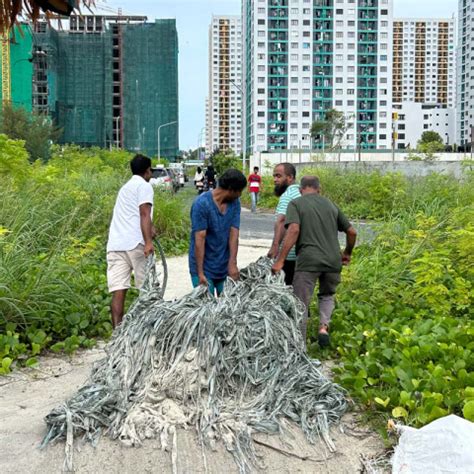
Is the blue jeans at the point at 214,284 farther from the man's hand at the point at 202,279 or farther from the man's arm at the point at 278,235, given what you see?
the man's arm at the point at 278,235

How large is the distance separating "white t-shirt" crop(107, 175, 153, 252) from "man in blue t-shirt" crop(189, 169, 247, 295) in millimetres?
718

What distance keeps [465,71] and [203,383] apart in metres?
146

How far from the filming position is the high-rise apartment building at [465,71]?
448ft

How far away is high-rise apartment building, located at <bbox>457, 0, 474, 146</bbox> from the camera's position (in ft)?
448

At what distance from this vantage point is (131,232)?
6754 mm

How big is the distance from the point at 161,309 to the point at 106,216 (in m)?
8.06

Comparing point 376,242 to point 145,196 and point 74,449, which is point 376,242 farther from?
point 74,449

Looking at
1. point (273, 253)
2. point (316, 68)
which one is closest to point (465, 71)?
point (316, 68)

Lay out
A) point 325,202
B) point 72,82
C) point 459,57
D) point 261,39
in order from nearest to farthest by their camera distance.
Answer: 1. point 325,202
2. point 72,82
3. point 261,39
4. point 459,57

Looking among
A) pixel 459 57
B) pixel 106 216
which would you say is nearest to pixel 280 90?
pixel 459 57

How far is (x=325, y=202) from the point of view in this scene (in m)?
6.48

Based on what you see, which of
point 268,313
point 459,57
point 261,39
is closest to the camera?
point 268,313

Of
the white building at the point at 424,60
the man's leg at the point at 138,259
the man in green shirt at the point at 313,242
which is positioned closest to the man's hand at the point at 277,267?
the man in green shirt at the point at 313,242

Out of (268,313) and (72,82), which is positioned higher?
(72,82)
